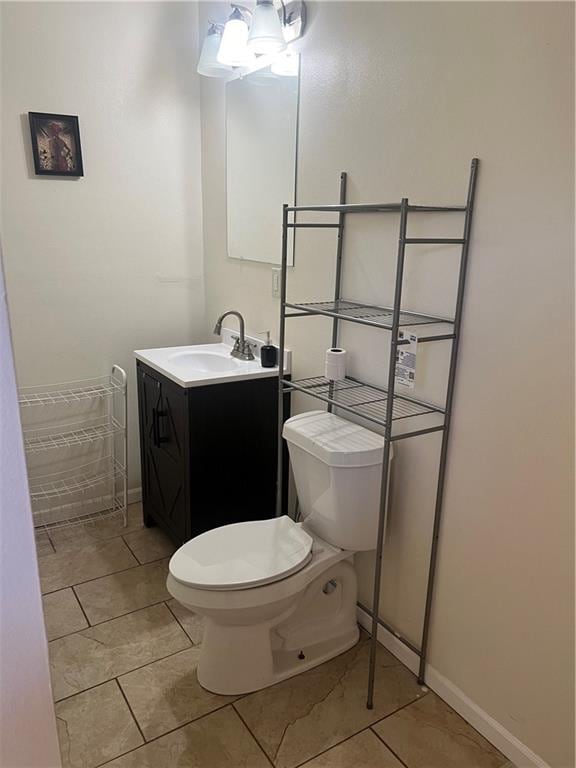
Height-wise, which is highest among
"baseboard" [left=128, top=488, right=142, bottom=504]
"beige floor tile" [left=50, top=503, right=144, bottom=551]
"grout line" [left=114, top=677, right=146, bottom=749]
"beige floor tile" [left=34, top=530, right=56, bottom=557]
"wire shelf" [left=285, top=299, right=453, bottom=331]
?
"wire shelf" [left=285, top=299, right=453, bottom=331]

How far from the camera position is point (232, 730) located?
167cm

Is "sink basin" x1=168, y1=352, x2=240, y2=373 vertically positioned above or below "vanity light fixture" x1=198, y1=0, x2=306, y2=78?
below

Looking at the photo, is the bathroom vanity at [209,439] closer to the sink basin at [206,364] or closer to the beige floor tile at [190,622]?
the sink basin at [206,364]

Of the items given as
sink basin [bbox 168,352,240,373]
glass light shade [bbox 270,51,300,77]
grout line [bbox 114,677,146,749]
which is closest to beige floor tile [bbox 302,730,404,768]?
grout line [bbox 114,677,146,749]

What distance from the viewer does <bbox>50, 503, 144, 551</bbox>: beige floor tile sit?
2.65m

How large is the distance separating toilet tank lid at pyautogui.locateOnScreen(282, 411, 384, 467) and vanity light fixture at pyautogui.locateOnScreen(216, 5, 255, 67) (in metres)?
1.39

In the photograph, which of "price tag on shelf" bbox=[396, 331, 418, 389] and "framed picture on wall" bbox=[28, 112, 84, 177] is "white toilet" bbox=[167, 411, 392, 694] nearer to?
"price tag on shelf" bbox=[396, 331, 418, 389]

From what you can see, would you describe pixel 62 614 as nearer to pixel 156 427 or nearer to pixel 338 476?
pixel 156 427

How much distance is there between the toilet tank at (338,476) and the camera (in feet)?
5.72

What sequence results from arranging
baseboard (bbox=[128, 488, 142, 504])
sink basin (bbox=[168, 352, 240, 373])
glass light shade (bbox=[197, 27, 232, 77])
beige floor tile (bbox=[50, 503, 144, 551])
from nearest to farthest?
glass light shade (bbox=[197, 27, 232, 77]) → sink basin (bbox=[168, 352, 240, 373]) → beige floor tile (bbox=[50, 503, 144, 551]) → baseboard (bbox=[128, 488, 142, 504])

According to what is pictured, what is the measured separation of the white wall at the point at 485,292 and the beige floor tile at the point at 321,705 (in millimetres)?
169

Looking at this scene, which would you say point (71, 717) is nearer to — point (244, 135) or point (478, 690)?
point (478, 690)

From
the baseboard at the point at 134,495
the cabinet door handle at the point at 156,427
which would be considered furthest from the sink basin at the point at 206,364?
the baseboard at the point at 134,495

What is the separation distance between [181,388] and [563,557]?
1389mm
